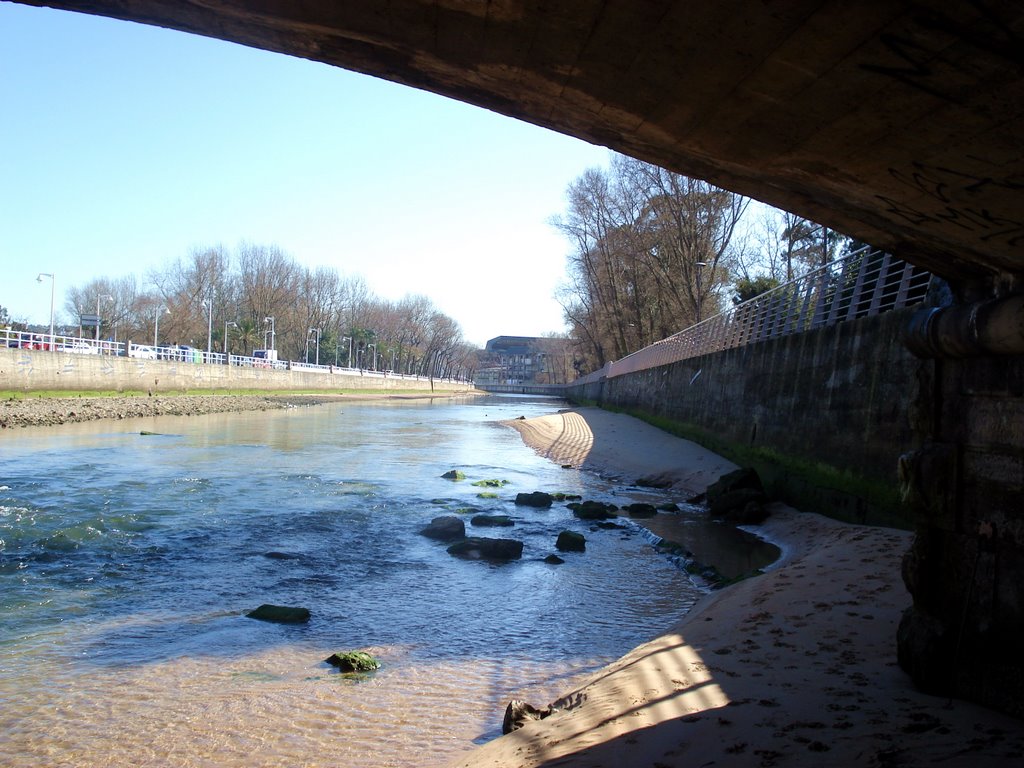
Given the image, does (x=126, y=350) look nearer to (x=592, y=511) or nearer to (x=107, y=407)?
→ (x=107, y=407)

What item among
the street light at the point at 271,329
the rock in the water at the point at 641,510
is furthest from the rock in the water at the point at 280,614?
the street light at the point at 271,329

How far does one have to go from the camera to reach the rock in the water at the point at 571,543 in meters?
12.7

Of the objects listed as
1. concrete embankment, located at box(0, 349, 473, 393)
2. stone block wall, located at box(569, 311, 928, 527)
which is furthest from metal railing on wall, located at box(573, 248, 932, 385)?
concrete embankment, located at box(0, 349, 473, 393)

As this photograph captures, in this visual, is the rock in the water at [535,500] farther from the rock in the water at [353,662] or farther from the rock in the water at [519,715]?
the rock in the water at [519,715]

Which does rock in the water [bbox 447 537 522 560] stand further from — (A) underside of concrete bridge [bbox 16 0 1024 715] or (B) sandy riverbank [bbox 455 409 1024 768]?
(A) underside of concrete bridge [bbox 16 0 1024 715]

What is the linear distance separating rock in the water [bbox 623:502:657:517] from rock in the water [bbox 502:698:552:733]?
10.5 metres

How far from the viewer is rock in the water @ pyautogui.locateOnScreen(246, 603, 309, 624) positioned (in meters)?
8.54

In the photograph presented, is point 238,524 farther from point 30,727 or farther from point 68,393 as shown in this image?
point 68,393

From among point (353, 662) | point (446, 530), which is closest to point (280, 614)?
point (353, 662)

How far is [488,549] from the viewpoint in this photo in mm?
12070

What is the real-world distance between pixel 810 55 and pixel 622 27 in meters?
0.79

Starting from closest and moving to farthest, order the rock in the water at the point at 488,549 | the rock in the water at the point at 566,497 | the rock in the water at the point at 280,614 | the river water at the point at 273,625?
the river water at the point at 273,625 < the rock in the water at the point at 280,614 < the rock in the water at the point at 488,549 < the rock in the water at the point at 566,497

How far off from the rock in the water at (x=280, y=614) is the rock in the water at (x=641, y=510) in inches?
352

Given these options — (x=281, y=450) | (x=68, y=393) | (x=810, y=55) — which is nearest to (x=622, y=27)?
(x=810, y=55)
